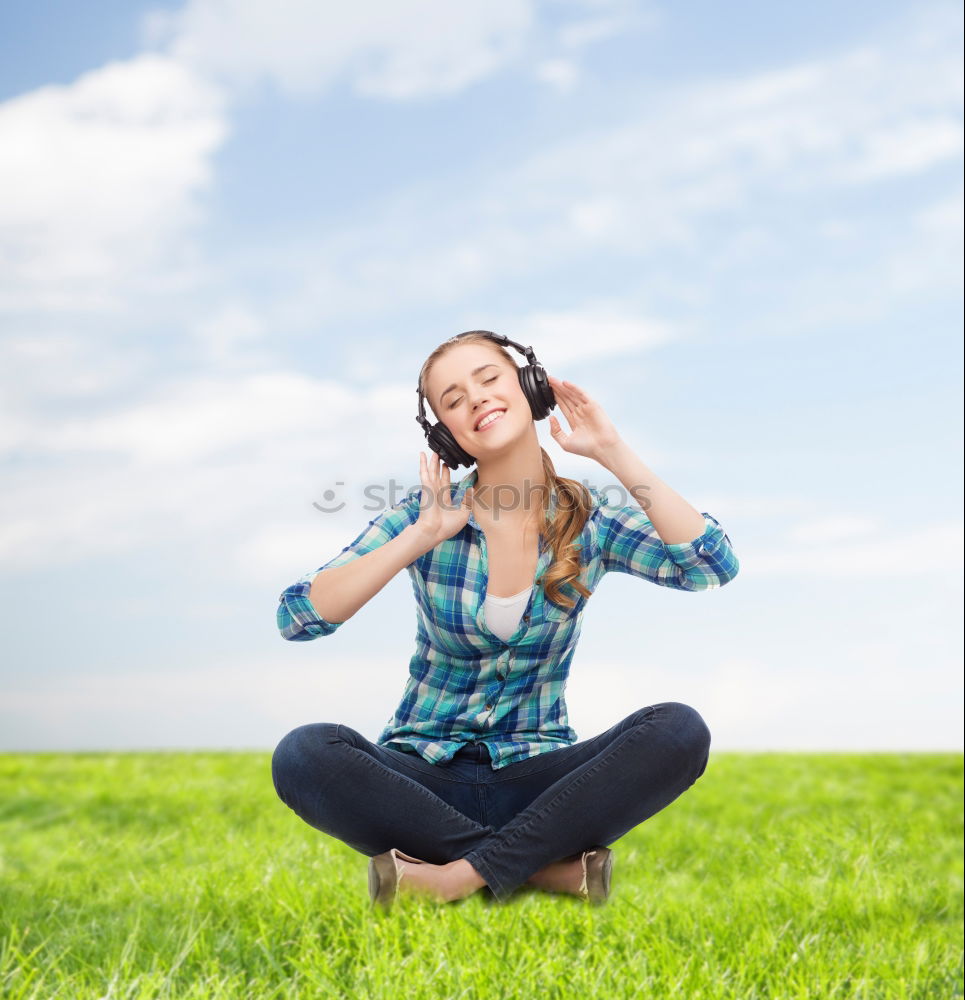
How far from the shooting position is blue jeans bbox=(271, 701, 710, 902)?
343cm

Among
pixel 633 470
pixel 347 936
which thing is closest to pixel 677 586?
pixel 633 470

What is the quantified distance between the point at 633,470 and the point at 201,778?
580 centimetres

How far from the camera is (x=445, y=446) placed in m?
3.61

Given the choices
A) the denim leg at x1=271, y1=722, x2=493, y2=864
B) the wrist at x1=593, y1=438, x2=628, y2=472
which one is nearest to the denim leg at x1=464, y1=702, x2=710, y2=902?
the denim leg at x1=271, y1=722, x2=493, y2=864

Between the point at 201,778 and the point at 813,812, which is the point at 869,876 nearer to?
the point at 813,812

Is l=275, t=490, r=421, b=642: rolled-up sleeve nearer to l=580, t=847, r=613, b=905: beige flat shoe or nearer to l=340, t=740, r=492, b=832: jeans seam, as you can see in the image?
l=340, t=740, r=492, b=832: jeans seam

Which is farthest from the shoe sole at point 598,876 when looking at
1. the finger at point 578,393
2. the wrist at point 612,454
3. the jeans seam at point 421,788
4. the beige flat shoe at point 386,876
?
the finger at point 578,393

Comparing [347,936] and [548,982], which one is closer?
[548,982]

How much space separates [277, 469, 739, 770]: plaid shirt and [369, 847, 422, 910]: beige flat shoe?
369 millimetres

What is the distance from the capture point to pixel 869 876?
5449 millimetres

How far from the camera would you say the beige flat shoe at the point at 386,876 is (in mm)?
3410

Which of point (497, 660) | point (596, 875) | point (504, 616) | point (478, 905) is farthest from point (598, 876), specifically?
point (504, 616)

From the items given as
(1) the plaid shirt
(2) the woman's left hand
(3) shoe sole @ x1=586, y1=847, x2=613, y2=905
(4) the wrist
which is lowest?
(3) shoe sole @ x1=586, y1=847, x2=613, y2=905

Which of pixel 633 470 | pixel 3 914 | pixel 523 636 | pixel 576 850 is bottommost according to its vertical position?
pixel 3 914
